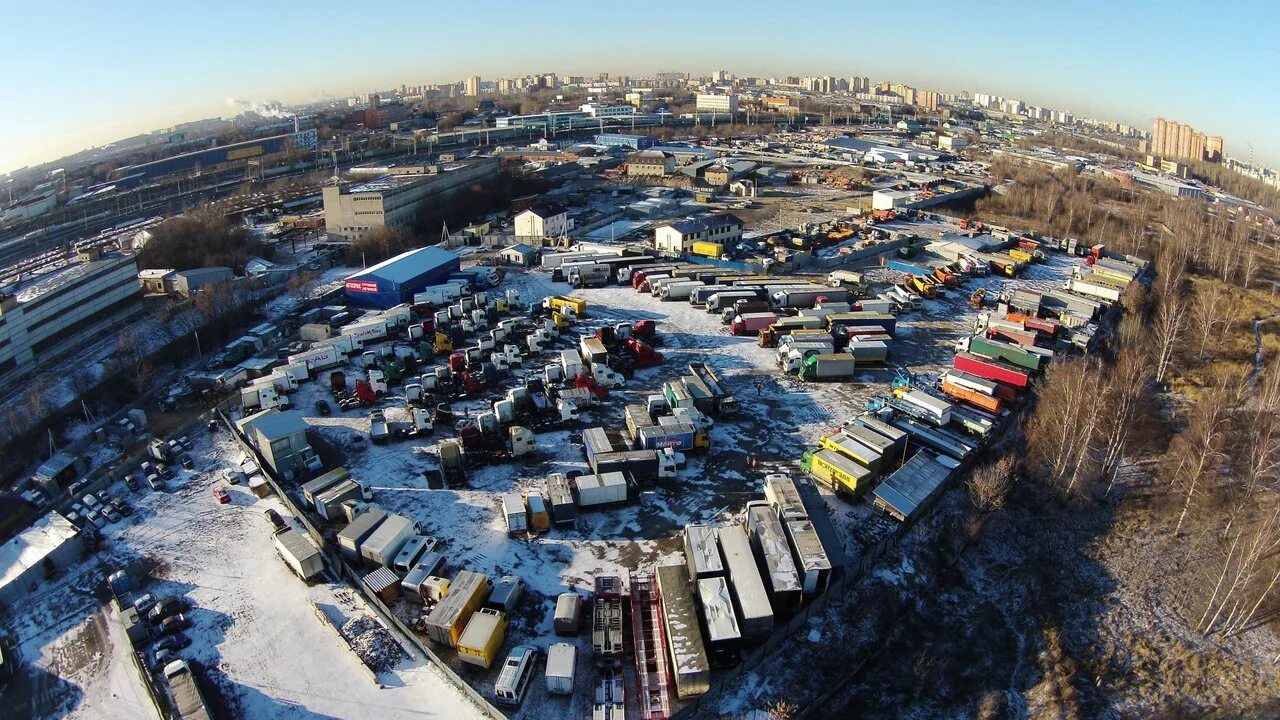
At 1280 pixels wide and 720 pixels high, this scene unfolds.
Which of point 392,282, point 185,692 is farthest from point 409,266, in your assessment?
point 185,692

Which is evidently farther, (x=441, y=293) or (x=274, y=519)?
(x=441, y=293)

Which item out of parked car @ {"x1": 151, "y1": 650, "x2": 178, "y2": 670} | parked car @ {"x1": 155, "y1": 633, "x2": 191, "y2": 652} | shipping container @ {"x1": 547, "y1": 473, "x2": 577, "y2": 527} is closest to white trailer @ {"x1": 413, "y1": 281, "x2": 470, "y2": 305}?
Result: shipping container @ {"x1": 547, "y1": 473, "x2": 577, "y2": 527}

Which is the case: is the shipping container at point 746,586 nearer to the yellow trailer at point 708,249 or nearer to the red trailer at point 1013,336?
the red trailer at point 1013,336

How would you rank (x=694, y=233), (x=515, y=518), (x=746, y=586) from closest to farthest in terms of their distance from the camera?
(x=746, y=586) → (x=515, y=518) → (x=694, y=233)

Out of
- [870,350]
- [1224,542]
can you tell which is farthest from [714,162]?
[1224,542]

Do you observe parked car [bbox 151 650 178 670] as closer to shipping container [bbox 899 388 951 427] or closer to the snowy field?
the snowy field

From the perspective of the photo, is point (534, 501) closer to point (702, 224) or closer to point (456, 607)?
point (456, 607)
